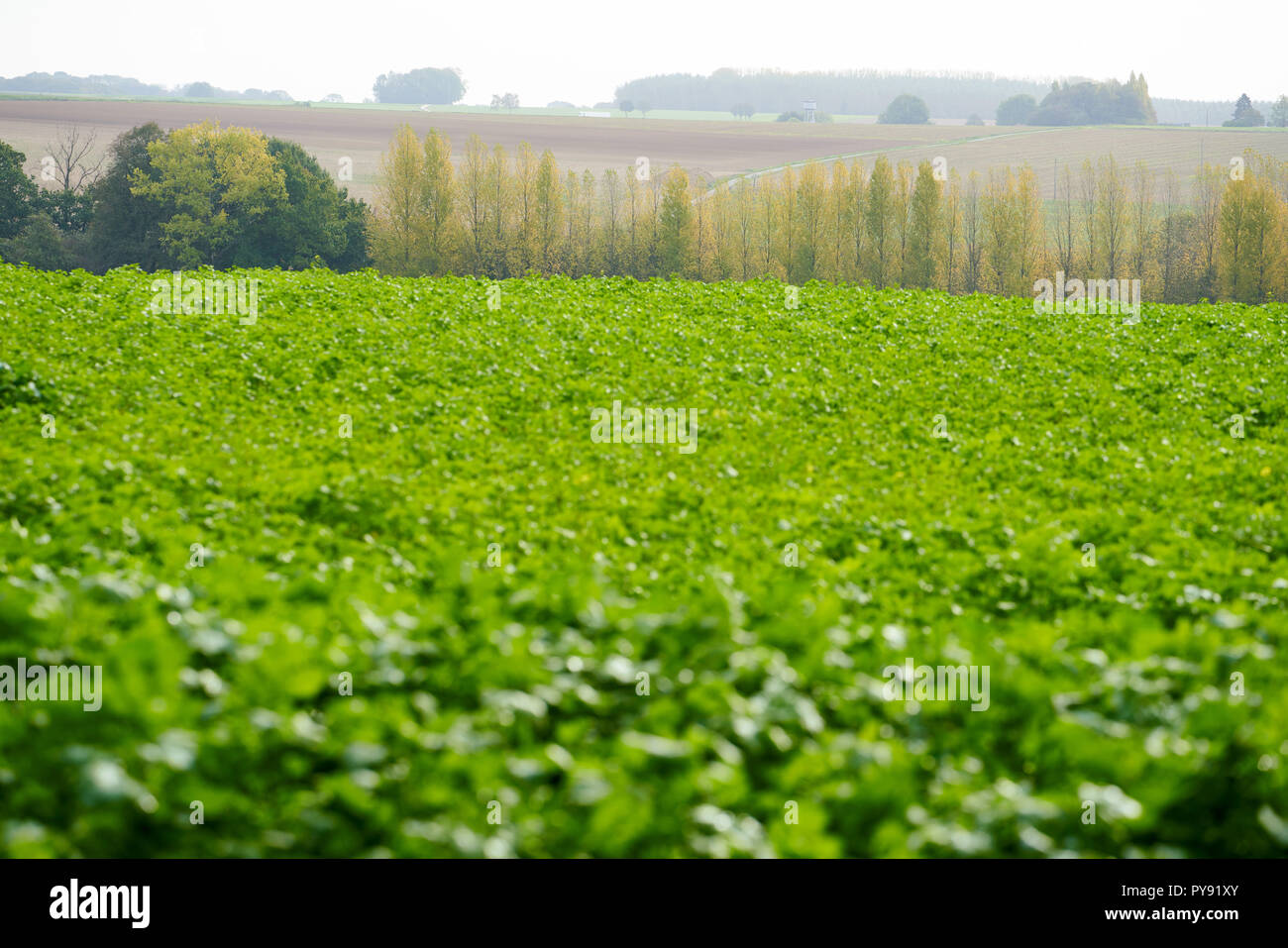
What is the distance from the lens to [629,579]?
844 centimetres

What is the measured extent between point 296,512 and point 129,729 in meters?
5.62

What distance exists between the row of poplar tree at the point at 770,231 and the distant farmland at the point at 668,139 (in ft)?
103

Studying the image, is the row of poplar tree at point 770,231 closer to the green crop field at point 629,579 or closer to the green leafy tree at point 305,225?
the green leafy tree at point 305,225

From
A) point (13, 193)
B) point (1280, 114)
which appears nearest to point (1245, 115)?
point (1280, 114)

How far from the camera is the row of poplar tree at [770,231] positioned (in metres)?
63.0

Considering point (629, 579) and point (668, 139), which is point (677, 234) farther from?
point (668, 139)

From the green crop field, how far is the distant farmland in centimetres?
8402

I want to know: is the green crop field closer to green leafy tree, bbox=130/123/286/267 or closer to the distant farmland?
green leafy tree, bbox=130/123/286/267

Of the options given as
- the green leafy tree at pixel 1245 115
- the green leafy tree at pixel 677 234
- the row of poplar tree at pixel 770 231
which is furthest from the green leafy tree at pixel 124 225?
the green leafy tree at pixel 1245 115

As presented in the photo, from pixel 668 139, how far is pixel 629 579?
4989 inches

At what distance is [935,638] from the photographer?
20.3 feet

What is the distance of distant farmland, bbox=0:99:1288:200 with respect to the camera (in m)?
103
